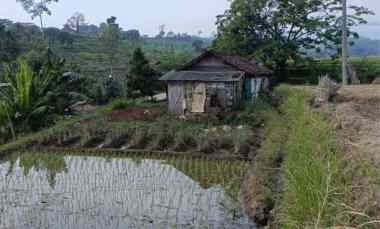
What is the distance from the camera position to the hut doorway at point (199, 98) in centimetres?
1538

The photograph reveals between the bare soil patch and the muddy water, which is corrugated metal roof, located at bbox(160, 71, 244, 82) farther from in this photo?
the muddy water

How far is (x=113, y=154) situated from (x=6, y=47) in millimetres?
18961

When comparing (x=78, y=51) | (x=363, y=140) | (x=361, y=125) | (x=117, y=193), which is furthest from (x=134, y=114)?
(x=78, y=51)

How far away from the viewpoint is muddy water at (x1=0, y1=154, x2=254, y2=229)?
614cm

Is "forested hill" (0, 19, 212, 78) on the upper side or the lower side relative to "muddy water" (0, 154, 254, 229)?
upper

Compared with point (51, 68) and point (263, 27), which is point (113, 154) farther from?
point (263, 27)

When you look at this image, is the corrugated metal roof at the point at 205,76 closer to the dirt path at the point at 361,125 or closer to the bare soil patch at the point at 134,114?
the bare soil patch at the point at 134,114

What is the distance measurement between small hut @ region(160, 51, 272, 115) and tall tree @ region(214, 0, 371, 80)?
24.6 ft

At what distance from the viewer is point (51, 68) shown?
1455 cm

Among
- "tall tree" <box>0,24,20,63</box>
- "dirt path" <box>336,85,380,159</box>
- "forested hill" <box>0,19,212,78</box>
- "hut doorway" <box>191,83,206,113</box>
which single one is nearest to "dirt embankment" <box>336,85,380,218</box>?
"dirt path" <box>336,85,380,159</box>

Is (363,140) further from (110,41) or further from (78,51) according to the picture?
(78,51)

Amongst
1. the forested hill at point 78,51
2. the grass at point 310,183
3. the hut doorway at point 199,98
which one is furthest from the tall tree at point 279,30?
the grass at point 310,183

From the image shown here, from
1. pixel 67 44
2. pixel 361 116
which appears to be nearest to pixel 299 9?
pixel 361 116

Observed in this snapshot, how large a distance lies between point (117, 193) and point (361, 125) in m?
4.43
